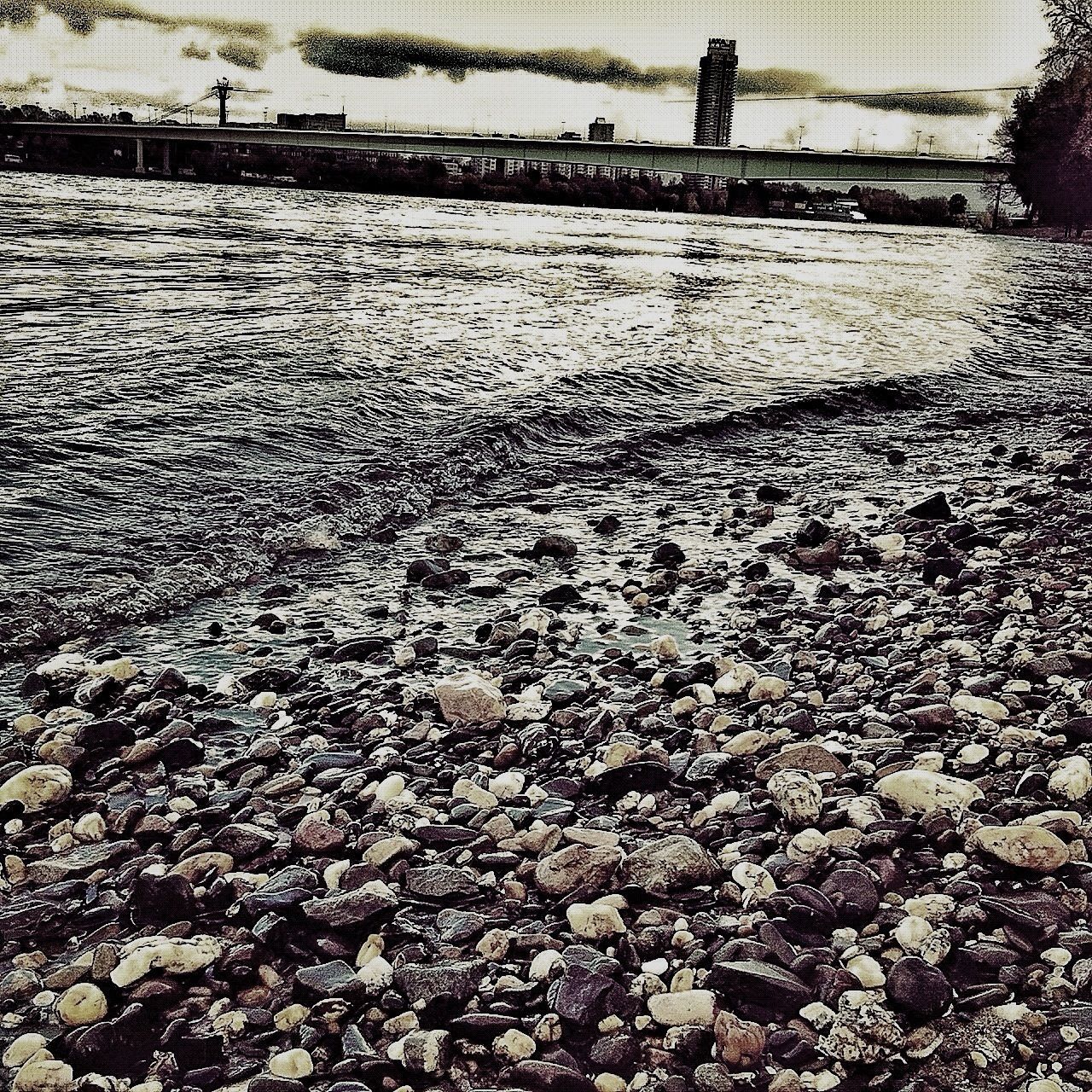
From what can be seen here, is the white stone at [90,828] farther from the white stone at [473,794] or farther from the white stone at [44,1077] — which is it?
the white stone at [473,794]

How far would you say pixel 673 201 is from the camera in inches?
4540

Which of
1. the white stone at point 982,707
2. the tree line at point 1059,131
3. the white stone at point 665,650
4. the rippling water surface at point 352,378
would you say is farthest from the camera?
the tree line at point 1059,131

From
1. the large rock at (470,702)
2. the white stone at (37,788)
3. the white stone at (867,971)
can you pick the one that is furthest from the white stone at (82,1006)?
the white stone at (867,971)

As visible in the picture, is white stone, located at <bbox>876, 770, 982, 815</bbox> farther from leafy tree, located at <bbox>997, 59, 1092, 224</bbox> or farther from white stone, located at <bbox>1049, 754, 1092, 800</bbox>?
leafy tree, located at <bbox>997, 59, 1092, 224</bbox>

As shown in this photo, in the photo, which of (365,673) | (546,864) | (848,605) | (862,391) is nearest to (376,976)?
(546,864)

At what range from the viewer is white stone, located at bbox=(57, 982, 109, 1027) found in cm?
235

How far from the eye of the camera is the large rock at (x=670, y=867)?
2771 millimetres

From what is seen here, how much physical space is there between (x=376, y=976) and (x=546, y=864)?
0.60 meters

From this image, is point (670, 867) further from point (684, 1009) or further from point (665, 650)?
point (665, 650)

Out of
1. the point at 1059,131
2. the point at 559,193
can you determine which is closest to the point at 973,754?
the point at 1059,131

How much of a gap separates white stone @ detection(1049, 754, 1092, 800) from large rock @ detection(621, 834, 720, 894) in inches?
48.1

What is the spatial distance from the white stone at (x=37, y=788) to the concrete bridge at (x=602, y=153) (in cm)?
10038

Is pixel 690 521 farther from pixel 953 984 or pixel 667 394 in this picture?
Result: pixel 667 394

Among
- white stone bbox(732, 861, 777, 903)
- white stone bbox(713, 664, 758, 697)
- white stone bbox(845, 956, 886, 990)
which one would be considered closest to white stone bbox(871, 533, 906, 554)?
white stone bbox(713, 664, 758, 697)
